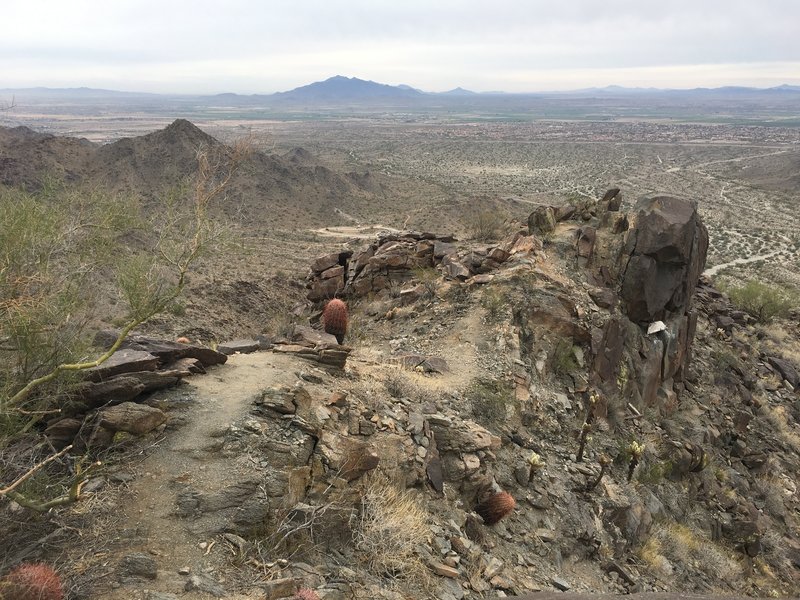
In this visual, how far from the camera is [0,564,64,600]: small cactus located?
4.31 metres

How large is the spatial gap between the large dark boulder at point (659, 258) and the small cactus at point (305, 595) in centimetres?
1180

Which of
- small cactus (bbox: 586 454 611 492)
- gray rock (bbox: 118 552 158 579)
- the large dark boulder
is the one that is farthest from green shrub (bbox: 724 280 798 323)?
gray rock (bbox: 118 552 158 579)

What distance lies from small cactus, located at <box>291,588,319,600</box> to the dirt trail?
0.78 m

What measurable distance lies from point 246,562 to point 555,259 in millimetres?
12049

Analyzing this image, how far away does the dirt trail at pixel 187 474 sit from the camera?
5.33 m

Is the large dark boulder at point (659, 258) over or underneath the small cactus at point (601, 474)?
over

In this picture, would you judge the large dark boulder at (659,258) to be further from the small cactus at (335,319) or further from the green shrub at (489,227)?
the small cactus at (335,319)

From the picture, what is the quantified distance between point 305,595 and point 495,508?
12.7 feet

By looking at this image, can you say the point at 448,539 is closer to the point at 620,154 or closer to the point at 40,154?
the point at 40,154

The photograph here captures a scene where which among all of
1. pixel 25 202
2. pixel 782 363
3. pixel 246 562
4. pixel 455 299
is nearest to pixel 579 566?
pixel 246 562

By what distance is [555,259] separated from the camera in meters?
15.4

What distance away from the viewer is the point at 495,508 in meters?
8.26

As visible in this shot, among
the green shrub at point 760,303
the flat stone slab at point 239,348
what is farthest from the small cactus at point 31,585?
the green shrub at point 760,303

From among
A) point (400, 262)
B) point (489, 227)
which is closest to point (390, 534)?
point (400, 262)
